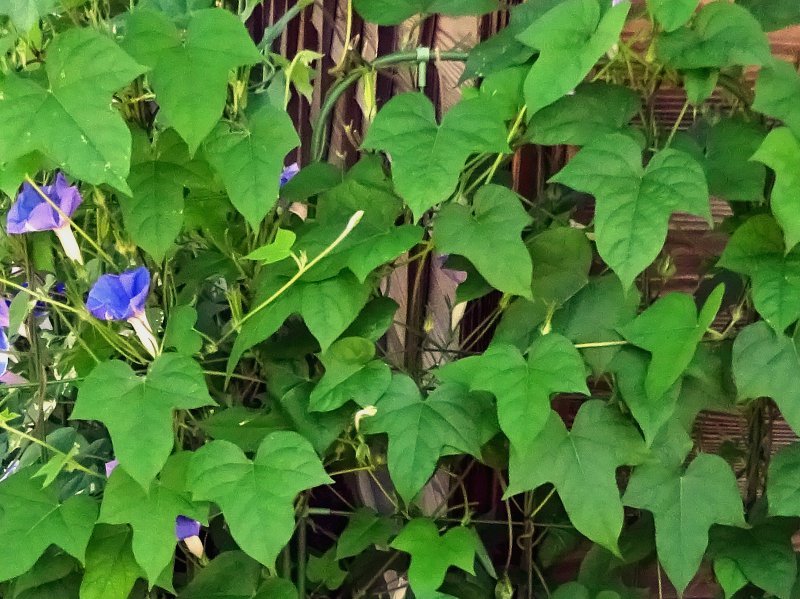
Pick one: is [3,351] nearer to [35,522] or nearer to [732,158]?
[35,522]

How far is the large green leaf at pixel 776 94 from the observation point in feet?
2.05

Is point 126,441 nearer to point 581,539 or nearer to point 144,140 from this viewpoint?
point 144,140

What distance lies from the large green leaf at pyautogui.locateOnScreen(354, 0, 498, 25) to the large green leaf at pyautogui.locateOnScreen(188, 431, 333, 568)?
0.43 m

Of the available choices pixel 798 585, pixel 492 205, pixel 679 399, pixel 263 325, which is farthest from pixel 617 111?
pixel 798 585

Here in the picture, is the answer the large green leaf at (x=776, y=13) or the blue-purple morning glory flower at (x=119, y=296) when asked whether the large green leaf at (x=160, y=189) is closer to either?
the blue-purple morning glory flower at (x=119, y=296)

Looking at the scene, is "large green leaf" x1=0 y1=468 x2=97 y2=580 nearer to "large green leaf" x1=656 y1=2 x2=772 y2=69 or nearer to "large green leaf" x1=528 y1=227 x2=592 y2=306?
"large green leaf" x1=528 y1=227 x2=592 y2=306

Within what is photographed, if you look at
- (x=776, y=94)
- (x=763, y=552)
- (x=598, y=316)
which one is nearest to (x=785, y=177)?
(x=776, y=94)

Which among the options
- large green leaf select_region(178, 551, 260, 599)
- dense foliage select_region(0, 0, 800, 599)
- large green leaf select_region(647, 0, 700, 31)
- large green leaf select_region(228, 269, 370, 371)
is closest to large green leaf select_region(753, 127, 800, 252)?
dense foliage select_region(0, 0, 800, 599)

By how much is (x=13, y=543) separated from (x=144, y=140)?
362mm

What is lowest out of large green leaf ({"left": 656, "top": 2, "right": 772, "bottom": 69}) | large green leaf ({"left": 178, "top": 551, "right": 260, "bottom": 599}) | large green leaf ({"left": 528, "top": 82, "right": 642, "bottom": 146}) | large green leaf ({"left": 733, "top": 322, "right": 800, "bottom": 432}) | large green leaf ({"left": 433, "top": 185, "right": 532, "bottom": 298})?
large green leaf ({"left": 178, "top": 551, "right": 260, "bottom": 599})

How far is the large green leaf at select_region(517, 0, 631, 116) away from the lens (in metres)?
0.61

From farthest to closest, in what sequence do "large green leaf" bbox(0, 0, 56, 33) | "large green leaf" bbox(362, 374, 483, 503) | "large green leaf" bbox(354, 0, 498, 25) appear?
"large green leaf" bbox(354, 0, 498, 25) → "large green leaf" bbox(362, 374, 483, 503) → "large green leaf" bbox(0, 0, 56, 33)

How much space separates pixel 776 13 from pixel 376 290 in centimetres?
46

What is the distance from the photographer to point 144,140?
680mm
